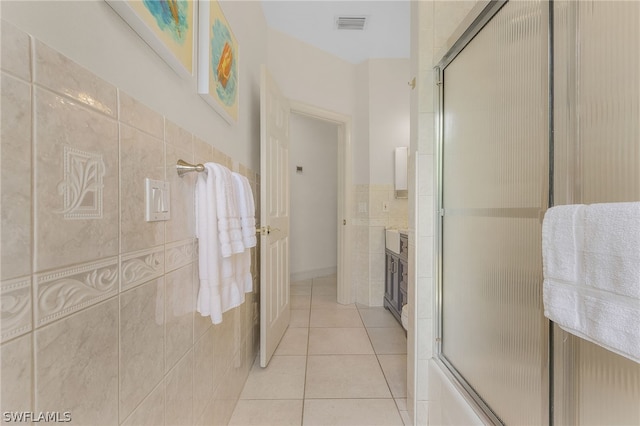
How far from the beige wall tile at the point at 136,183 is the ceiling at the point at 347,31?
2.10 meters

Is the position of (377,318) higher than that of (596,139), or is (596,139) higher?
(596,139)

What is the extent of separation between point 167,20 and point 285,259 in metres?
1.78

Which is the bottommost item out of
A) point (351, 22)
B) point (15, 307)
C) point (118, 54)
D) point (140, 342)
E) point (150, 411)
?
point (150, 411)

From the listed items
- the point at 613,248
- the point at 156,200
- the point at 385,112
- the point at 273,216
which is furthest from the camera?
the point at 385,112

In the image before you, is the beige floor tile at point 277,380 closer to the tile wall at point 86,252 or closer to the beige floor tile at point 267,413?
the beige floor tile at point 267,413

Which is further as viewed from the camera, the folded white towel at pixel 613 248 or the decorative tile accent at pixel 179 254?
the decorative tile accent at pixel 179 254

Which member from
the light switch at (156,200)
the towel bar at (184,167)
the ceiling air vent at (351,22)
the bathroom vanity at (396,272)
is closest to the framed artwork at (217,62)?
the towel bar at (184,167)

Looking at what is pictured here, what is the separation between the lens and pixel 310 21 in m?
2.38

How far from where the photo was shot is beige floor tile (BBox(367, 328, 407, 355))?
1.98m

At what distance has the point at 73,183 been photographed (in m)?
0.48

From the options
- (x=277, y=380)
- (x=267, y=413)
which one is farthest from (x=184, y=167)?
(x=277, y=380)

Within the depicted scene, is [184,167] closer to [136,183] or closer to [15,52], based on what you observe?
[136,183]

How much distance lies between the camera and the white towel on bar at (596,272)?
47cm

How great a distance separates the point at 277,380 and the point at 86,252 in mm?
1504
